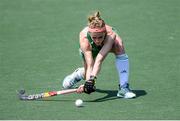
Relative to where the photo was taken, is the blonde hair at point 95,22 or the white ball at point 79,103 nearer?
the white ball at point 79,103

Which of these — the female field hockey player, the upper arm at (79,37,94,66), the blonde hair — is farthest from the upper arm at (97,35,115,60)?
the blonde hair

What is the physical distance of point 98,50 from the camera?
9.38 metres

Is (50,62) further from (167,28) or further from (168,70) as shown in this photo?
(167,28)

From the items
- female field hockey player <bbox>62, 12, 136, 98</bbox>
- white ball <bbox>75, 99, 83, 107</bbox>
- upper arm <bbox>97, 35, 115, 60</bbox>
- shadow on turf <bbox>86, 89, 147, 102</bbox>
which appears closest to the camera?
white ball <bbox>75, 99, 83, 107</bbox>

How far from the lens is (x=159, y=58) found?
11.6 meters

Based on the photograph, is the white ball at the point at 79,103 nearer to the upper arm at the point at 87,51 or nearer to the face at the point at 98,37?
the upper arm at the point at 87,51

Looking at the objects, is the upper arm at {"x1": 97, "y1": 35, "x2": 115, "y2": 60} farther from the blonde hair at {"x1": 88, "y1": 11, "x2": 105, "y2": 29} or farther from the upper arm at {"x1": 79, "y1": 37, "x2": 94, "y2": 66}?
the blonde hair at {"x1": 88, "y1": 11, "x2": 105, "y2": 29}

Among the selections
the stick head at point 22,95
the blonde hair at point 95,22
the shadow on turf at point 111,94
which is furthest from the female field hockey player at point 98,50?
the stick head at point 22,95

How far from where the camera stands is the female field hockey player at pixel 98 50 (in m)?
8.98

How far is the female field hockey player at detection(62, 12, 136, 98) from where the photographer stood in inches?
353

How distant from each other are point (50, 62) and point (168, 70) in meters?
2.10

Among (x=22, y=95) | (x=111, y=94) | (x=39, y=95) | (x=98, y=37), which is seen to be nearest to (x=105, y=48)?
(x=98, y=37)

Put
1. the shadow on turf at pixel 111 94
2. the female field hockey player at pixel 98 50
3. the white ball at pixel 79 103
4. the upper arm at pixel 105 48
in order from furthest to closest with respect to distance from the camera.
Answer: the shadow on turf at pixel 111 94
the upper arm at pixel 105 48
the female field hockey player at pixel 98 50
the white ball at pixel 79 103

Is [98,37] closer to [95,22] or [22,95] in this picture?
[95,22]
